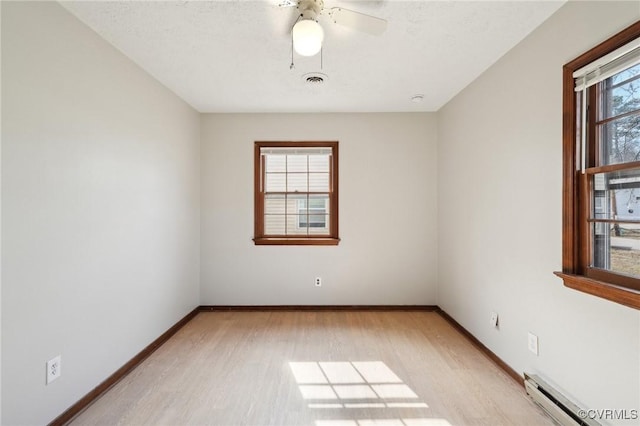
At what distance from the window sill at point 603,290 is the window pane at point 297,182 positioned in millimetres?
2745

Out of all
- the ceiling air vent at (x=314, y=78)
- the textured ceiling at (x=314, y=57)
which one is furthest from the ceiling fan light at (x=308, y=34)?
the ceiling air vent at (x=314, y=78)

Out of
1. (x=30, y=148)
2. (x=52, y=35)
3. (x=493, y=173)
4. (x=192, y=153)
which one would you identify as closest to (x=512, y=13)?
(x=493, y=173)

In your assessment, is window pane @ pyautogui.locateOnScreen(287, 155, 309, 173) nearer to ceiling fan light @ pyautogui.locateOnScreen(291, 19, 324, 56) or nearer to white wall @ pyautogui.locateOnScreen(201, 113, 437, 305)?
white wall @ pyautogui.locateOnScreen(201, 113, 437, 305)

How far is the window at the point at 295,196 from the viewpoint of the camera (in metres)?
3.85

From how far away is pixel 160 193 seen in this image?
2.90 metres

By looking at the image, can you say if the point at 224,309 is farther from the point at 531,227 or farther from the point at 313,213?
the point at 531,227

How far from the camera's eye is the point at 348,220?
3.80 meters

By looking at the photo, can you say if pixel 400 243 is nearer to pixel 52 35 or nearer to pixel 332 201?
pixel 332 201

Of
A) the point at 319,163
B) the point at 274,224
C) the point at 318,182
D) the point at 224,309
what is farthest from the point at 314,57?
the point at 224,309

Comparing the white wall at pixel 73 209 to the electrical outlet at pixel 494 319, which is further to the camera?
the electrical outlet at pixel 494 319

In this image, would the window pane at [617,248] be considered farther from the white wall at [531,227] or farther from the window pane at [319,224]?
the window pane at [319,224]

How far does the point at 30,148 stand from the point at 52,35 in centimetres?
69

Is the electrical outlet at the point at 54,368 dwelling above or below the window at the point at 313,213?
below

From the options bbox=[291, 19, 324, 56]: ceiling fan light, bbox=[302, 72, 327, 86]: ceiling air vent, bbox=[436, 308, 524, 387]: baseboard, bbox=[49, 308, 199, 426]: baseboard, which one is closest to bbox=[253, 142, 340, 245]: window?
bbox=[302, 72, 327, 86]: ceiling air vent
